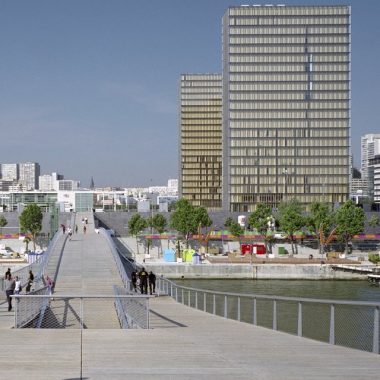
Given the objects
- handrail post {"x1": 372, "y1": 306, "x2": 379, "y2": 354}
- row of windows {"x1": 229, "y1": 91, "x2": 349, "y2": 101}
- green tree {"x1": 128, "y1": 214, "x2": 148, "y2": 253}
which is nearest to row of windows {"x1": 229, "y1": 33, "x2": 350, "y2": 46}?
row of windows {"x1": 229, "y1": 91, "x2": 349, "y2": 101}

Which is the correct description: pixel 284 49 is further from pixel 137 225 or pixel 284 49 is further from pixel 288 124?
pixel 137 225

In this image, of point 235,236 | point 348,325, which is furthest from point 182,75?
point 348,325

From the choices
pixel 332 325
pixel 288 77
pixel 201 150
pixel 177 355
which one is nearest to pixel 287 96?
pixel 288 77

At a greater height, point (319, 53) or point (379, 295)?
point (319, 53)

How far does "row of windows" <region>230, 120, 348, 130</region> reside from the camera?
414ft

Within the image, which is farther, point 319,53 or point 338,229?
point 319,53

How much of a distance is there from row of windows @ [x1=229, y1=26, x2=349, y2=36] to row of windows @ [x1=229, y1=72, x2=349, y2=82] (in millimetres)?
6899

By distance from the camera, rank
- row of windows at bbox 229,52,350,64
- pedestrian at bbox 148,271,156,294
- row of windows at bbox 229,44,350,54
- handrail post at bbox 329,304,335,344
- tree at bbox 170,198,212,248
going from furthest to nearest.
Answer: row of windows at bbox 229,52,350,64 → row of windows at bbox 229,44,350,54 → tree at bbox 170,198,212,248 → pedestrian at bbox 148,271,156,294 → handrail post at bbox 329,304,335,344

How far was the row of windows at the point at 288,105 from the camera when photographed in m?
126

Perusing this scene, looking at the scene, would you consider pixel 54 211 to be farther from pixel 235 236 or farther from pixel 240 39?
pixel 240 39

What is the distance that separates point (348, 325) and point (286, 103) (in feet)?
374

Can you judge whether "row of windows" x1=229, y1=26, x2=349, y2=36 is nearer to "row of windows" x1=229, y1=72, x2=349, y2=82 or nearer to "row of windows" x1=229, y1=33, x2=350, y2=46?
"row of windows" x1=229, y1=33, x2=350, y2=46

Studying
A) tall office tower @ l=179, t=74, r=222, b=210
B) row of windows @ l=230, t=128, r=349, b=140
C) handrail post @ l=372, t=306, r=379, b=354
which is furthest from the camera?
tall office tower @ l=179, t=74, r=222, b=210

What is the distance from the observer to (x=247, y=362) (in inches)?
476
